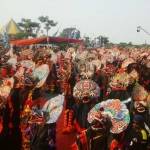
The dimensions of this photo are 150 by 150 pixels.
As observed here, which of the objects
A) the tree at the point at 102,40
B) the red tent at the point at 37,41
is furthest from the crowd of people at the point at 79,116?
the tree at the point at 102,40

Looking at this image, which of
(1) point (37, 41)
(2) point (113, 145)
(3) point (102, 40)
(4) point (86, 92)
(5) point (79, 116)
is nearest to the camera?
(2) point (113, 145)

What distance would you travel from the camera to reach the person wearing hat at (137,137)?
293 inches

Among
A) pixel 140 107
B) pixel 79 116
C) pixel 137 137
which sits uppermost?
pixel 140 107

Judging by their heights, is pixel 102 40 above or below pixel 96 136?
above

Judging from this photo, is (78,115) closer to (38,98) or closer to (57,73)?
(38,98)

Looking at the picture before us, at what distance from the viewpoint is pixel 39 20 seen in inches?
2527

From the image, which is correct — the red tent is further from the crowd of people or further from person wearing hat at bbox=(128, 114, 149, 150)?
person wearing hat at bbox=(128, 114, 149, 150)

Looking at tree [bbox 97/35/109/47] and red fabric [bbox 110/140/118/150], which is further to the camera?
tree [bbox 97/35/109/47]

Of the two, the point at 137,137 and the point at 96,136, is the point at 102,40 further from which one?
the point at 96,136

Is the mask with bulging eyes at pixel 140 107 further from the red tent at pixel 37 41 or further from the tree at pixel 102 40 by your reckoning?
the tree at pixel 102 40

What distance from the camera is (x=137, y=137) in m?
7.47

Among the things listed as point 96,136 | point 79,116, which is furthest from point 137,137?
point 79,116

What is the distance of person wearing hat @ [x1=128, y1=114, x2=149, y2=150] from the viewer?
743 cm

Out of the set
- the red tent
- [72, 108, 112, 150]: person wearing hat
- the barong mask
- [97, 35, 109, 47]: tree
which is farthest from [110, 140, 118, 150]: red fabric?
[97, 35, 109, 47]: tree
